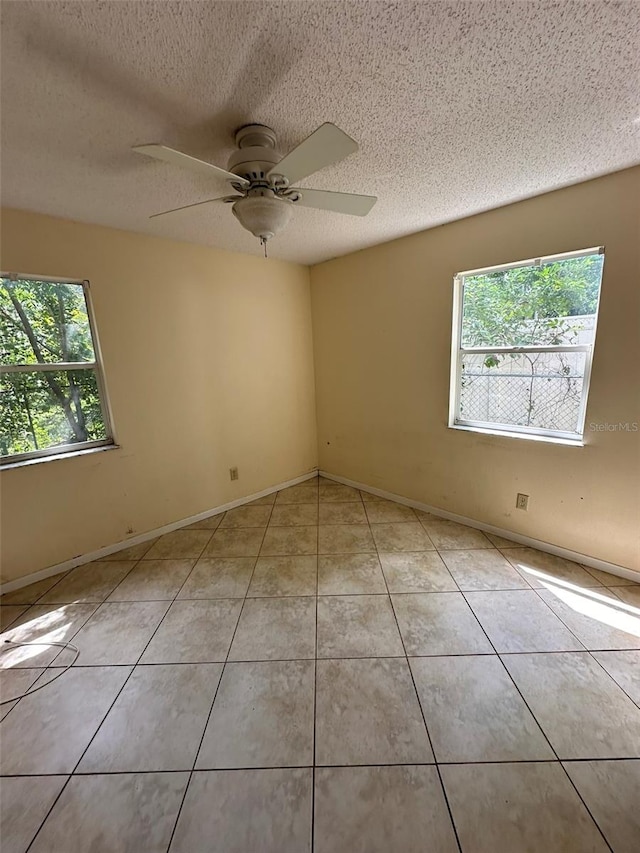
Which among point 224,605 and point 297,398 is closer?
A: point 224,605

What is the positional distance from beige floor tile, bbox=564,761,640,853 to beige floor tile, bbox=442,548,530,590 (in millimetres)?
885

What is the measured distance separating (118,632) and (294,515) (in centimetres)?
150

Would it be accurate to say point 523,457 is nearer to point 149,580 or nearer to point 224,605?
point 224,605

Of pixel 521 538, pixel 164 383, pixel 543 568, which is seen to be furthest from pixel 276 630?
pixel 164 383

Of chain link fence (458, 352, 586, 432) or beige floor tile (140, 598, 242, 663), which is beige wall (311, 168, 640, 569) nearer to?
chain link fence (458, 352, 586, 432)

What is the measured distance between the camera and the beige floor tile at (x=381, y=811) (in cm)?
96

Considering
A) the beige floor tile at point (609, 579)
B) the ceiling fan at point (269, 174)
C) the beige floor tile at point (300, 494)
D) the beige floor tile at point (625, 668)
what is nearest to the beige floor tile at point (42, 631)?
the beige floor tile at point (300, 494)

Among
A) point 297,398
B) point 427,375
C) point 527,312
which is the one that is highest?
point 527,312

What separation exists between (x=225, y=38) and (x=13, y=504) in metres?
2.55

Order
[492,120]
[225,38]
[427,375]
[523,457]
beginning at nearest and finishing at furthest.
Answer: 1. [225,38]
2. [492,120]
3. [523,457]
4. [427,375]

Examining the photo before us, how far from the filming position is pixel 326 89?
112 cm

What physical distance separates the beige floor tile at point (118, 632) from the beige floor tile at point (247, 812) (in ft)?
2.41

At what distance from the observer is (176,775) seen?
1143 millimetres

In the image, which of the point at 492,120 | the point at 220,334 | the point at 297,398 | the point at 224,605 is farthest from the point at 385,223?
the point at 224,605
